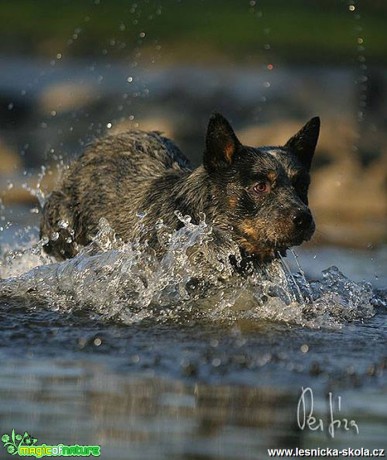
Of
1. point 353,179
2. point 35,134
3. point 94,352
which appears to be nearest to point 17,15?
point 35,134

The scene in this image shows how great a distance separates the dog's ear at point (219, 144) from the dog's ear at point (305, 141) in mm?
566

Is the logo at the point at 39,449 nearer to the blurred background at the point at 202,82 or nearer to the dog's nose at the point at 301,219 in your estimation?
the dog's nose at the point at 301,219

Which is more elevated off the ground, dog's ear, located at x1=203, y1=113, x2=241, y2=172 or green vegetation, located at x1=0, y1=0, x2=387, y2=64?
green vegetation, located at x1=0, y1=0, x2=387, y2=64

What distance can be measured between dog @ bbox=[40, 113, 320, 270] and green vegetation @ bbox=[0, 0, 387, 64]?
46.2ft

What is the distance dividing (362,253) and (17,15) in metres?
16.2

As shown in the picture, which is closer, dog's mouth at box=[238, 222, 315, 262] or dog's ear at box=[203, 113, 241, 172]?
dog's mouth at box=[238, 222, 315, 262]

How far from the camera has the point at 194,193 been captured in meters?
9.73

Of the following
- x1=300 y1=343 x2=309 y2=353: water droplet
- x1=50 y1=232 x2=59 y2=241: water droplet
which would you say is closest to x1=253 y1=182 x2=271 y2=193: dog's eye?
x1=300 y1=343 x2=309 y2=353: water droplet

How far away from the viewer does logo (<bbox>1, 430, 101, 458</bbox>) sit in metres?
6.07

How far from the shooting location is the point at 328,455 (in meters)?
6.23

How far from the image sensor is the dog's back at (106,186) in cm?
1058

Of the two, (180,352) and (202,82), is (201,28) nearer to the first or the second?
(202,82)
